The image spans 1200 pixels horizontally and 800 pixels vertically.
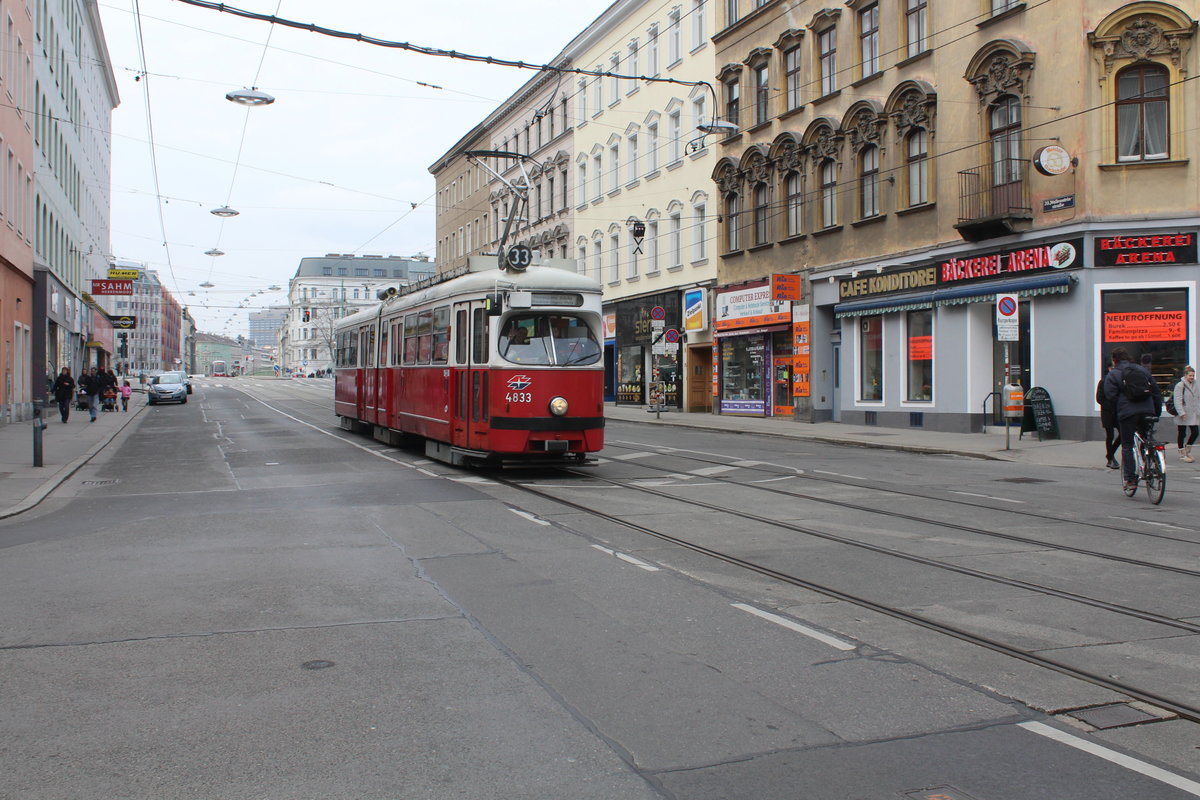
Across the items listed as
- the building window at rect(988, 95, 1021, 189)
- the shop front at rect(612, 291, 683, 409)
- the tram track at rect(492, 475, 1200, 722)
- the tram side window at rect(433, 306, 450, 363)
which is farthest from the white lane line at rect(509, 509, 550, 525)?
the shop front at rect(612, 291, 683, 409)

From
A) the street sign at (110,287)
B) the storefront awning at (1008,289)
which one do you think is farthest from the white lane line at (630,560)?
the street sign at (110,287)

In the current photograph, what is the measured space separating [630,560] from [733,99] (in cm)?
2900

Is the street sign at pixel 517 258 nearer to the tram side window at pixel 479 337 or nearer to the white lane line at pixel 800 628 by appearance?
the tram side window at pixel 479 337

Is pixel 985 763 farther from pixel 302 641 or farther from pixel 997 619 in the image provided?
pixel 302 641

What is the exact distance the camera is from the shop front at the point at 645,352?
1554 inches

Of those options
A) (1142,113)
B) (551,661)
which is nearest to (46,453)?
(551,661)

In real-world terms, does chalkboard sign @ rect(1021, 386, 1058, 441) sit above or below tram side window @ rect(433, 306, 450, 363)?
below

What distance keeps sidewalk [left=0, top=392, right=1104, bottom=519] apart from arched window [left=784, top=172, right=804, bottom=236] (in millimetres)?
5849

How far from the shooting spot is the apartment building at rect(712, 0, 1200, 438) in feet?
69.3

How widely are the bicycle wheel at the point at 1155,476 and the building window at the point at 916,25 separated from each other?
53.1 feet

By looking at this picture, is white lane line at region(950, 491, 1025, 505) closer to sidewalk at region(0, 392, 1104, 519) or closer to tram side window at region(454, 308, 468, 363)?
sidewalk at region(0, 392, 1104, 519)

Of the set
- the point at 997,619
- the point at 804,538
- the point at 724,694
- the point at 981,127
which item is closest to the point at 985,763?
the point at 724,694

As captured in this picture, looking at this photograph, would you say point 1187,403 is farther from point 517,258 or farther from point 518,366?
point 517,258

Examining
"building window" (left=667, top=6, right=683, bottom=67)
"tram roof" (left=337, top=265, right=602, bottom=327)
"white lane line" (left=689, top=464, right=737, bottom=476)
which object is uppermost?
"building window" (left=667, top=6, right=683, bottom=67)
